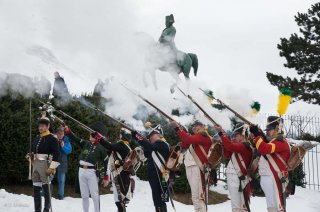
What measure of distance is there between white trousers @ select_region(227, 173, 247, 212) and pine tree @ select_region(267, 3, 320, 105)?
18183 mm

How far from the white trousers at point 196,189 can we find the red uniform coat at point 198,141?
22 cm

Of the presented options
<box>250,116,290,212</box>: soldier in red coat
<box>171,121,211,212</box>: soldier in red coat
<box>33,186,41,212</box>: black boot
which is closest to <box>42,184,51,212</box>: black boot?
<box>33,186,41,212</box>: black boot

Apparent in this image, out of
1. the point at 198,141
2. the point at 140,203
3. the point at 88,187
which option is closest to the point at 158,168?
the point at 198,141

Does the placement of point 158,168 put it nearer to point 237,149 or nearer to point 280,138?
point 237,149

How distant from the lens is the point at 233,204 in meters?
8.66

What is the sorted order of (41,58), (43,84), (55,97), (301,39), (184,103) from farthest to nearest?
1. (301,39)
2. (184,103)
3. (55,97)
4. (43,84)
5. (41,58)

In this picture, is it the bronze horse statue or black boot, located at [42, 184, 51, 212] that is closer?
black boot, located at [42, 184, 51, 212]

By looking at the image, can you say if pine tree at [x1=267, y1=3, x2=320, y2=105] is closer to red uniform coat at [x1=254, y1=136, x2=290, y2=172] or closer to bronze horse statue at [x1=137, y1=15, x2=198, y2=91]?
bronze horse statue at [x1=137, y1=15, x2=198, y2=91]

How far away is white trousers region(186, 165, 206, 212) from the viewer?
29.5ft

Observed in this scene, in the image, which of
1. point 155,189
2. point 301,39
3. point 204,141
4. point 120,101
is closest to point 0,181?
point 120,101

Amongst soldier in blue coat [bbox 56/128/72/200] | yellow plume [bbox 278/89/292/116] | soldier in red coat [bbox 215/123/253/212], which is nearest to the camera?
yellow plume [bbox 278/89/292/116]

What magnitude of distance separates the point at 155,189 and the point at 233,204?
1.40 metres

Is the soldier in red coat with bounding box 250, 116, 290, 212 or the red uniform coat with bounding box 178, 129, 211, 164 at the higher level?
the red uniform coat with bounding box 178, 129, 211, 164

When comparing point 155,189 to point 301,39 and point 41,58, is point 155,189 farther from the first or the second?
point 301,39
